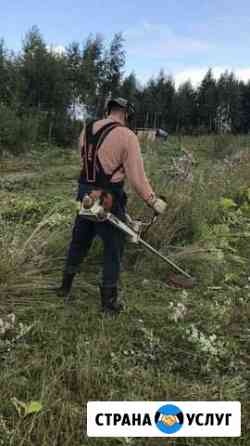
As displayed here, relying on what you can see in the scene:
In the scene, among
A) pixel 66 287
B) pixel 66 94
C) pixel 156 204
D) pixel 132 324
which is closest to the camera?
pixel 132 324

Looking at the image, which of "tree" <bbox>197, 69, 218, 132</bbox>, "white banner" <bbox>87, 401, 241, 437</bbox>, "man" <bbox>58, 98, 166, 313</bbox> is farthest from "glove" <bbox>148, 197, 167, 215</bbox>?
"tree" <bbox>197, 69, 218, 132</bbox>

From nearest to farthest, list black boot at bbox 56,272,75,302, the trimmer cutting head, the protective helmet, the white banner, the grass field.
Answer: the white banner < the grass field < the protective helmet < black boot at bbox 56,272,75,302 < the trimmer cutting head

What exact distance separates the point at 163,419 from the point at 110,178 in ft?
5.89

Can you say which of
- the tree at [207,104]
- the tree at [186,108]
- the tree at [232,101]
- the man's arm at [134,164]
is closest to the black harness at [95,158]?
the man's arm at [134,164]

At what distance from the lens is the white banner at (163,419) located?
2201 mm

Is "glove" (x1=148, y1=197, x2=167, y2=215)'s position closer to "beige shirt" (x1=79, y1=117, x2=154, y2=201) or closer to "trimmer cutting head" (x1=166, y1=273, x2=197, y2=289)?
"beige shirt" (x1=79, y1=117, x2=154, y2=201)

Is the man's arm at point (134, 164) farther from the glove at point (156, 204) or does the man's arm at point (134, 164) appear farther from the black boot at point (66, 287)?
the black boot at point (66, 287)

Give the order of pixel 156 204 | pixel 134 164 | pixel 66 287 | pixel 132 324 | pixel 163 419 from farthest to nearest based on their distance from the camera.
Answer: pixel 66 287
pixel 156 204
pixel 132 324
pixel 134 164
pixel 163 419

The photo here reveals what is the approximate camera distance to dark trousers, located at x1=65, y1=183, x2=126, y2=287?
3457 millimetres

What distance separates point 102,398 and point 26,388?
1.45 ft

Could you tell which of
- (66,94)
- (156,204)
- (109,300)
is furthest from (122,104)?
(66,94)

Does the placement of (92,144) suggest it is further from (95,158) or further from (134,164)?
(134,164)

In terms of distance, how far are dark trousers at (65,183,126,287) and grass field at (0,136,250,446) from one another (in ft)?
1.03

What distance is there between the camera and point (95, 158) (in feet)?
10.7
